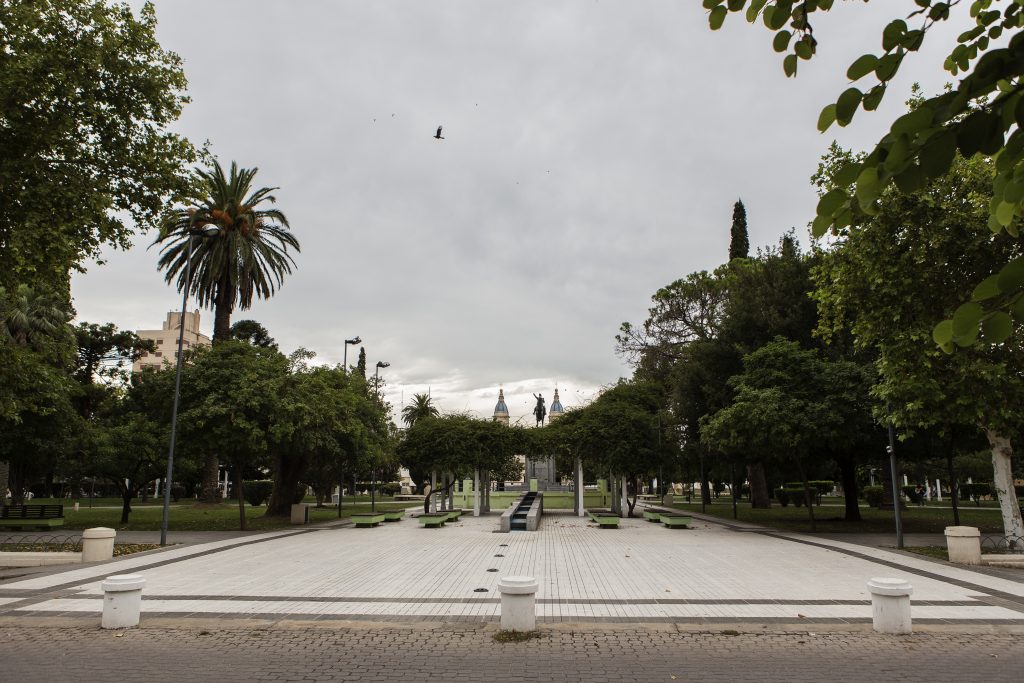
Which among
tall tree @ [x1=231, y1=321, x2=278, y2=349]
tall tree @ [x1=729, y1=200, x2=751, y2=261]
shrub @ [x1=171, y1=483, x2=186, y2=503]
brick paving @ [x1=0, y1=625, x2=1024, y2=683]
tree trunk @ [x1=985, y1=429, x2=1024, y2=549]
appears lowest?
shrub @ [x1=171, y1=483, x2=186, y2=503]

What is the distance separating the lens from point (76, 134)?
1542 cm

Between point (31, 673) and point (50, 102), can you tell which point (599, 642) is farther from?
point (50, 102)

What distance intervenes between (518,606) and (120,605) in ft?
17.2

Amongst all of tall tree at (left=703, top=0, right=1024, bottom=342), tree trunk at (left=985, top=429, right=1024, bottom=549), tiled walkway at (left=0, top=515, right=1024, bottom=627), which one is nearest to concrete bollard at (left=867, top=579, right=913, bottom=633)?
tiled walkway at (left=0, top=515, right=1024, bottom=627)

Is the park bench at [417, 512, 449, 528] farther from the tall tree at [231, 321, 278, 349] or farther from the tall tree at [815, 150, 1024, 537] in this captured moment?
the tall tree at [231, 321, 278, 349]

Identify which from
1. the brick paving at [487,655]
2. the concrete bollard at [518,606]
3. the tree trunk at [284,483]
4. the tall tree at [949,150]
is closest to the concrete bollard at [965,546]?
the brick paving at [487,655]

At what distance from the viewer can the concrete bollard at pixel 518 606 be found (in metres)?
8.45

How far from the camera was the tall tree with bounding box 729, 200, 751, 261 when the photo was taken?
49.1 m

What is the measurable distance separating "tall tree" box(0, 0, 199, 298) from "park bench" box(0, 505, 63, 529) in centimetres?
1326

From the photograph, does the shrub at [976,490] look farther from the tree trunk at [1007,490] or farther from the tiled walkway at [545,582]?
the tiled walkway at [545,582]

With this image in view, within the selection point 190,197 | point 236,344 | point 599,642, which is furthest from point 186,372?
point 599,642

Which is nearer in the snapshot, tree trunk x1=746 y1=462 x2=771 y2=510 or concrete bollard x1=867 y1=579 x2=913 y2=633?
concrete bollard x1=867 y1=579 x2=913 y2=633

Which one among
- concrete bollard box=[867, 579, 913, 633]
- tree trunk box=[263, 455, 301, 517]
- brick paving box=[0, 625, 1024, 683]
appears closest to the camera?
brick paving box=[0, 625, 1024, 683]

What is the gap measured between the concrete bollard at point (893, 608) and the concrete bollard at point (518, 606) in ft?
14.6
